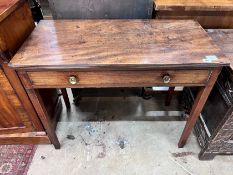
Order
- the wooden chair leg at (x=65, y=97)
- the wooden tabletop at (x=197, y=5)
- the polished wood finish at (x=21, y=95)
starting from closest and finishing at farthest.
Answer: the polished wood finish at (x=21, y=95)
the wooden tabletop at (x=197, y=5)
the wooden chair leg at (x=65, y=97)

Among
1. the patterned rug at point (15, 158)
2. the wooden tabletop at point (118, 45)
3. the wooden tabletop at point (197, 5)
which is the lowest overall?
the patterned rug at point (15, 158)

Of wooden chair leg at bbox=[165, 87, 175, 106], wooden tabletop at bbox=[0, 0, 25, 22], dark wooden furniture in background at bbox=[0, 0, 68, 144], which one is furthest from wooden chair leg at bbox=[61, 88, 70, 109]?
wooden chair leg at bbox=[165, 87, 175, 106]

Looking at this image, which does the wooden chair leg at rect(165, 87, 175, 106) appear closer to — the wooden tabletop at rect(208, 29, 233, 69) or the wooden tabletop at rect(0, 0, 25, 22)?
the wooden tabletop at rect(208, 29, 233, 69)

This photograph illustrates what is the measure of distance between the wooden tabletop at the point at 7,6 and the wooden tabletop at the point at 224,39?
43.3 inches

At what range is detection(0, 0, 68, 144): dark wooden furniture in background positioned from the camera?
2.84 feet

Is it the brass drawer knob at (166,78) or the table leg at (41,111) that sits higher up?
the brass drawer knob at (166,78)

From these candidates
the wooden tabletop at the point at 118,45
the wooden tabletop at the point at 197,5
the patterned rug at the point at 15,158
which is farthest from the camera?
the patterned rug at the point at 15,158

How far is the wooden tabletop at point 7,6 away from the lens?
2.67ft

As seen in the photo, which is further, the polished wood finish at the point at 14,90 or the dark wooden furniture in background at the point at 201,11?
the dark wooden furniture in background at the point at 201,11

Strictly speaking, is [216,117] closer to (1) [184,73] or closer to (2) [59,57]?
(1) [184,73]

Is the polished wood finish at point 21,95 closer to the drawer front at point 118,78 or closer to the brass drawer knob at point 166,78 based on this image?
the drawer front at point 118,78

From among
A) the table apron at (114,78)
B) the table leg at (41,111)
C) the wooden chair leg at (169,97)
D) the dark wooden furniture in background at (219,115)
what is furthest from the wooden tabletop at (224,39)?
the table leg at (41,111)

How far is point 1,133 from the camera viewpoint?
127 cm

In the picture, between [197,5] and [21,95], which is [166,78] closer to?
[197,5]
